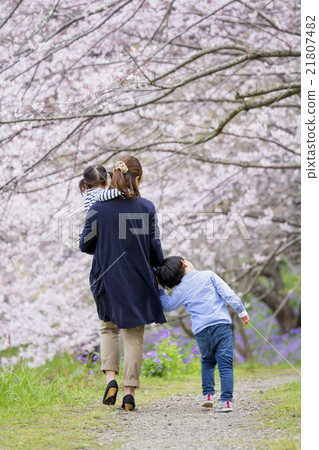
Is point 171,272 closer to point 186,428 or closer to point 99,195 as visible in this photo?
point 99,195

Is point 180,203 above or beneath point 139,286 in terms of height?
above

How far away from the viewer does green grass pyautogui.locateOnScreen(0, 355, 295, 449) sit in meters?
2.44

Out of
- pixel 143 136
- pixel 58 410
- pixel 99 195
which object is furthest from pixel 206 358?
pixel 143 136

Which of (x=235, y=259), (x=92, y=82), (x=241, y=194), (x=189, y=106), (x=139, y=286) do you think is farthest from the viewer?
(x=235, y=259)

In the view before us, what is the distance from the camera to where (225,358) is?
121 inches

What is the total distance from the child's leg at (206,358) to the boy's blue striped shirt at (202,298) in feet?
0.13

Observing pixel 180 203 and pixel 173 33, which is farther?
pixel 180 203

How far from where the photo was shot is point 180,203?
6.53m

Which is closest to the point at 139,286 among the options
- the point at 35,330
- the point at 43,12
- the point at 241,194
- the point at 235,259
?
the point at 43,12

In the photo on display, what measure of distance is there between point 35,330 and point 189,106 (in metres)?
3.07

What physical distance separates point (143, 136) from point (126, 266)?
3208 millimetres

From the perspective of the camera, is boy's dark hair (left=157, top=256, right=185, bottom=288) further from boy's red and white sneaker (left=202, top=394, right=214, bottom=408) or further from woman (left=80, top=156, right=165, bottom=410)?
boy's red and white sneaker (left=202, top=394, right=214, bottom=408)

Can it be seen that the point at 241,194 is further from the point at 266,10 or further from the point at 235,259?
the point at 266,10
